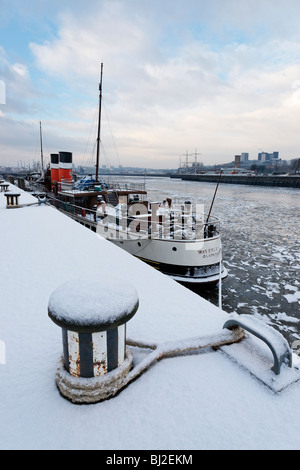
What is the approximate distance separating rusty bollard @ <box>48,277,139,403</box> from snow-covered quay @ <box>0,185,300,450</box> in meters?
0.13

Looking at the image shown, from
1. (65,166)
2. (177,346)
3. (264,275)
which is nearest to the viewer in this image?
(177,346)

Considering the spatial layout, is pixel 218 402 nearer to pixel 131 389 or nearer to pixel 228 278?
pixel 131 389

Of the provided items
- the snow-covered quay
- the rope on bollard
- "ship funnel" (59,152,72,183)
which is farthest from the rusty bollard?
"ship funnel" (59,152,72,183)

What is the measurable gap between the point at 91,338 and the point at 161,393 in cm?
88

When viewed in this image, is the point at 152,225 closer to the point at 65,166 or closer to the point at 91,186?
the point at 91,186

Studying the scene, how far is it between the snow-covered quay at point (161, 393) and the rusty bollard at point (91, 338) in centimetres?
13

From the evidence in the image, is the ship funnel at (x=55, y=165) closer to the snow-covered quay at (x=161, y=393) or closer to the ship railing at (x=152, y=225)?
the ship railing at (x=152, y=225)

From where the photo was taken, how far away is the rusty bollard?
2.11 metres

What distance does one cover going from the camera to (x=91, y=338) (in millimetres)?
2205

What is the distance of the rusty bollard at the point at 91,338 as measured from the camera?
82.9 inches

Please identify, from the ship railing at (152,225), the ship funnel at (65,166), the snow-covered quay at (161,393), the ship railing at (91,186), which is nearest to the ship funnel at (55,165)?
the ship funnel at (65,166)

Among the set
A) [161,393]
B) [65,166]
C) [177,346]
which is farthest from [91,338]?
[65,166]

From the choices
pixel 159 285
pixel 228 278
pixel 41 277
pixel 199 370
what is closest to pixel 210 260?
pixel 228 278
